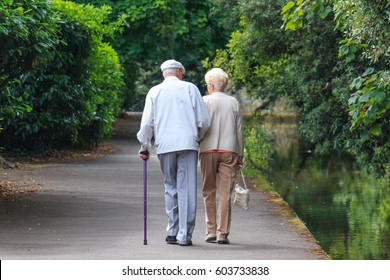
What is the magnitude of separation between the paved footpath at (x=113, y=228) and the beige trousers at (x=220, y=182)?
242 mm

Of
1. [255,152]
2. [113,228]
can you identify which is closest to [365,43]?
[113,228]

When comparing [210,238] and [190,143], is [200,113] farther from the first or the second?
[210,238]

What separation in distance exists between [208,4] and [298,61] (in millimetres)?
12834

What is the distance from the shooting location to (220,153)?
38.1ft

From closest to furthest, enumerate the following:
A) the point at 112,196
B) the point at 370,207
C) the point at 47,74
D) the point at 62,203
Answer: the point at 62,203 → the point at 112,196 → the point at 370,207 → the point at 47,74

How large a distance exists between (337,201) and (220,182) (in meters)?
12.0

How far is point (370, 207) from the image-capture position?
2255 cm

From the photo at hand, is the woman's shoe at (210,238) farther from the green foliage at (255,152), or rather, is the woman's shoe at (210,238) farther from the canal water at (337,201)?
the green foliage at (255,152)

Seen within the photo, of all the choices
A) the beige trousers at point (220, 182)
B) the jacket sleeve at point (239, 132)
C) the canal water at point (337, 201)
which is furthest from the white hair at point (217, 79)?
the canal water at point (337, 201)

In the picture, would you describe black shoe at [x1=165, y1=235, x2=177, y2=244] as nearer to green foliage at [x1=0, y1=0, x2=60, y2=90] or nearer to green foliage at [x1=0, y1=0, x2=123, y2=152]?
green foliage at [x1=0, y1=0, x2=60, y2=90]

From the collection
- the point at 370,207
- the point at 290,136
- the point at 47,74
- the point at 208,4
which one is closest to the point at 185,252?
the point at 370,207

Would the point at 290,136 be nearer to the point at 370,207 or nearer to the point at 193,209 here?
the point at 370,207

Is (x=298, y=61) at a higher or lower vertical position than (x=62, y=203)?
higher

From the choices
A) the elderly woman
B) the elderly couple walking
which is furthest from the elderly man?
the elderly woman
